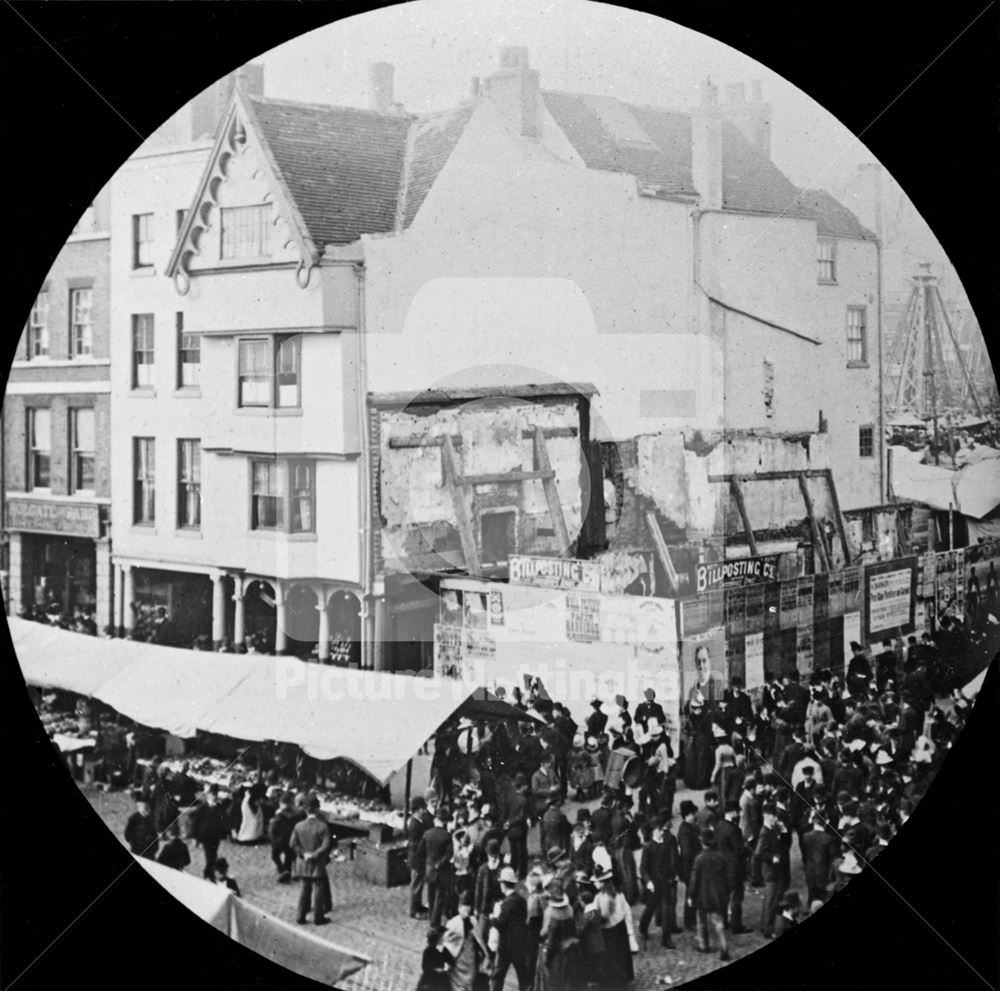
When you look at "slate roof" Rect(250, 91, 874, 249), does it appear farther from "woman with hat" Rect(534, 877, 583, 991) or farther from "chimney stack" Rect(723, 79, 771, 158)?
"woman with hat" Rect(534, 877, 583, 991)

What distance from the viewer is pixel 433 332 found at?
22.0 feet

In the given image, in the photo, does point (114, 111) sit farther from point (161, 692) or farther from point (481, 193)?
point (161, 692)

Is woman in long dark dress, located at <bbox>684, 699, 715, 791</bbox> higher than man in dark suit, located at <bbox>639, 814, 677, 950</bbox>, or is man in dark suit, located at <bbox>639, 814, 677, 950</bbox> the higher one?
woman in long dark dress, located at <bbox>684, 699, 715, 791</bbox>

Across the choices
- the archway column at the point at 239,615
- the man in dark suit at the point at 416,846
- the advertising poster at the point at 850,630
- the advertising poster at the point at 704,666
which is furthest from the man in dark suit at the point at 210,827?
the advertising poster at the point at 850,630

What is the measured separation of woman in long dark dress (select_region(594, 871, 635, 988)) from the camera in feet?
22.4

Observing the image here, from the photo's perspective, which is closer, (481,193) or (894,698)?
(481,193)

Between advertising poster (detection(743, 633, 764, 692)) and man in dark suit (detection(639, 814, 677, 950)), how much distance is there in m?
0.67

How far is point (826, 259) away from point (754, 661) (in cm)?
174

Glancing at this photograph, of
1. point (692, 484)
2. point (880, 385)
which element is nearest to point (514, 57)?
point (692, 484)

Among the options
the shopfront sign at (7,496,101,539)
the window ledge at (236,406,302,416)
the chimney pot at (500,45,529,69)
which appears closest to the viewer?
the chimney pot at (500,45,529,69)

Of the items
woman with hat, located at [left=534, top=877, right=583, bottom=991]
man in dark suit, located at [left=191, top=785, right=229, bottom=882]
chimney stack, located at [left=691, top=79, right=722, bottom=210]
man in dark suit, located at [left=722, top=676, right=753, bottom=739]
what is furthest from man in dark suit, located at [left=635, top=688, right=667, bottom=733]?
chimney stack, located at [left=691, top=79, right=722, bottom=210]

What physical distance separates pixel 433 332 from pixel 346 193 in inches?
26.6

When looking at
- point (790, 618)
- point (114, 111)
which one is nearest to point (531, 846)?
point (790, 618)

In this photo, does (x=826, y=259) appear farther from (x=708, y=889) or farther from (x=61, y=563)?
(x=61, y=563)
